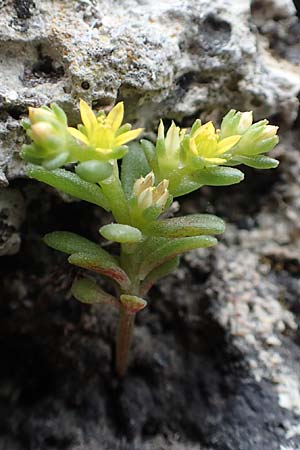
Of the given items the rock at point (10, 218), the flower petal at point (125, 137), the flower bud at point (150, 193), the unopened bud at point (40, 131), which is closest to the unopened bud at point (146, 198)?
the flower bud at point (150, 193)

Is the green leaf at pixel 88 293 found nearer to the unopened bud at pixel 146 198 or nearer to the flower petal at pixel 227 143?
the unopened bud at pixel 146 198

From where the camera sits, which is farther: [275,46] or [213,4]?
[275,46]

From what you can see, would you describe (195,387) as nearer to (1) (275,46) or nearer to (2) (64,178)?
(2) (64,178)

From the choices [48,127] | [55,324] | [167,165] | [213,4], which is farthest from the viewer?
[55,324]

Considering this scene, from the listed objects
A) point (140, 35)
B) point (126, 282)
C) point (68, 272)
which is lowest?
point (68, 272)

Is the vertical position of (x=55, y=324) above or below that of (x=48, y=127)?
below

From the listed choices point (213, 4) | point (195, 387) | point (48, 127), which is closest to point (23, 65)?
point (48, 127)

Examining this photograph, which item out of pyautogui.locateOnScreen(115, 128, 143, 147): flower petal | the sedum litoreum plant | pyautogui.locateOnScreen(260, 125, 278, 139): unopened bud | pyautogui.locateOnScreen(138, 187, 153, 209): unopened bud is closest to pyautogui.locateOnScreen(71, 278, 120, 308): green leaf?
the sedum litoreum plant

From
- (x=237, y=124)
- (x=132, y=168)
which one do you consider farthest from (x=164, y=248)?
(x=237, y=124)
